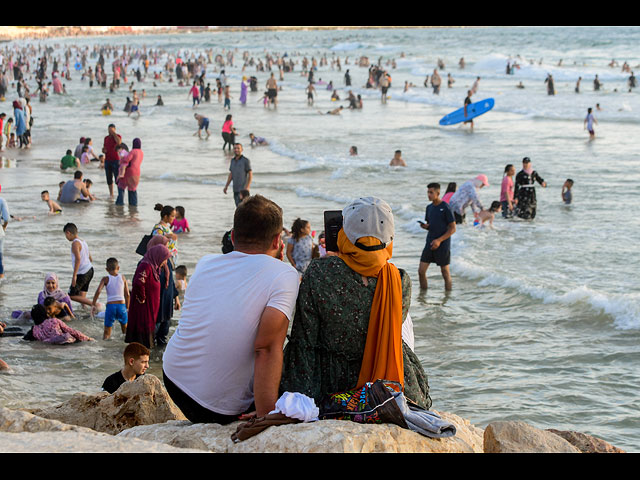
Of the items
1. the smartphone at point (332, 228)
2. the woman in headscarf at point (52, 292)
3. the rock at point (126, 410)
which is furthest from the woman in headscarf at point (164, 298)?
the smartphone at point (332, 228)

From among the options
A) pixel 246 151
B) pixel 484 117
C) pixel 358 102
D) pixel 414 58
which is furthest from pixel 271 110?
pixel 414 58

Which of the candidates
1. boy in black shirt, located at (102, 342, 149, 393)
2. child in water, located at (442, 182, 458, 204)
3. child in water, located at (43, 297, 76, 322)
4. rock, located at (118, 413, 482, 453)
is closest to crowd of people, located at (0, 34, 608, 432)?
rock, located at (118, 413, 482, 453)

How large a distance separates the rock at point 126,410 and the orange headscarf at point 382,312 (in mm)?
1655

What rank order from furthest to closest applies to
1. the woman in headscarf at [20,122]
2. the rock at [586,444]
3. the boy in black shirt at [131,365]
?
the woman in headscarf at [20,122]
the boy in black shirt at [131,365]
the rock at [586,444]

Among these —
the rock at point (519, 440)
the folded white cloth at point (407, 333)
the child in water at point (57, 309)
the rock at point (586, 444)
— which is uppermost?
the folded white cloth at point (407, 333)

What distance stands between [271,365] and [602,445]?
1909 mm

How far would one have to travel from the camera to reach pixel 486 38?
9844 cm

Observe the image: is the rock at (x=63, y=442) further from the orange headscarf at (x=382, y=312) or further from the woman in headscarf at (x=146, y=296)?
the woman in headscarf at (x=146, y=296)

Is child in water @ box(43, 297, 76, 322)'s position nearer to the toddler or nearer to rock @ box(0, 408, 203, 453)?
the toddler

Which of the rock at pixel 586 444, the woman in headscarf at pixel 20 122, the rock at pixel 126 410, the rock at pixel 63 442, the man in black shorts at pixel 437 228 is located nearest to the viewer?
the rock at pixel 63 442

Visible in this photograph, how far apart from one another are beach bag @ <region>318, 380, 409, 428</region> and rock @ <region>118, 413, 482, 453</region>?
2.0 inches

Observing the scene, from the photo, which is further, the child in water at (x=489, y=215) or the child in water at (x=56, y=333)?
the child in water at (x=489, y=215)

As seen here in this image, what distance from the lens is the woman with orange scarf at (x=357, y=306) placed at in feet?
9.70
